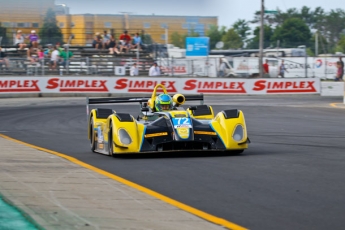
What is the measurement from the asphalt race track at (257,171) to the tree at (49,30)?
19.6m

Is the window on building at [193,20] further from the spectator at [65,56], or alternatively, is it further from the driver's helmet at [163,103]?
the driver's helmet at [163,103]

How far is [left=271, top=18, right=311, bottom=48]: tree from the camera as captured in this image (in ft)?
269

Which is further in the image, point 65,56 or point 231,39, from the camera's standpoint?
point 231,39

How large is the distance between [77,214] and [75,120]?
1443cm

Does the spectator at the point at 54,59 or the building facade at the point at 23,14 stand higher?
the building facade at the point at 23,14

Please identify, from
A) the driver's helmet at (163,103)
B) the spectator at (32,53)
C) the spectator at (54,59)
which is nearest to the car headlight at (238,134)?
the driver's helmet at (163,103)

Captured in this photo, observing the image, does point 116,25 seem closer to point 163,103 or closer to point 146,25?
point 146,25

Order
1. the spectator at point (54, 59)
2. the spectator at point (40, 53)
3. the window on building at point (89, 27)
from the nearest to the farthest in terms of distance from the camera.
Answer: the spectator at point (54, 59)
the spectator at point (40, 53)
the window on building at point (89, 27)

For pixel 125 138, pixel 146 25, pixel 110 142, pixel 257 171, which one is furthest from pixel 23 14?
pixel 257 171

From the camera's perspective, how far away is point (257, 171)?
9469 mm

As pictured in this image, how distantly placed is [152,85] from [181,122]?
22891 mm

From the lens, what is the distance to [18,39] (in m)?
37.4

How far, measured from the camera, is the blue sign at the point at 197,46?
45737 millimetres

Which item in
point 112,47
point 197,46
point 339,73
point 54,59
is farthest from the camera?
point 197,46
